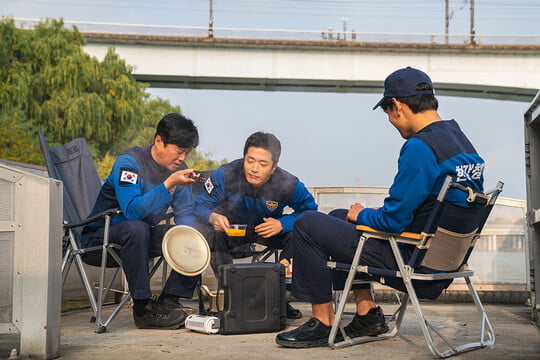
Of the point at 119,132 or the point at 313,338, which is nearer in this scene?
the point at 313,338

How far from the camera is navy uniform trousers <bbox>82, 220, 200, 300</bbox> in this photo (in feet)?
14.2

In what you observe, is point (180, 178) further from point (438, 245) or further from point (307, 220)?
point (438, 245)

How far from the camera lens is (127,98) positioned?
80.3 ft

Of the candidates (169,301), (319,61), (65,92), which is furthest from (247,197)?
(319,61)

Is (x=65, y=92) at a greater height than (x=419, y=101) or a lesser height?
greater

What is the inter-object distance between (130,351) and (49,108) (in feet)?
66.3

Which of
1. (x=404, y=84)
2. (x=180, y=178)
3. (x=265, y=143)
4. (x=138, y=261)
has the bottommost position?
(x=138, y=261)

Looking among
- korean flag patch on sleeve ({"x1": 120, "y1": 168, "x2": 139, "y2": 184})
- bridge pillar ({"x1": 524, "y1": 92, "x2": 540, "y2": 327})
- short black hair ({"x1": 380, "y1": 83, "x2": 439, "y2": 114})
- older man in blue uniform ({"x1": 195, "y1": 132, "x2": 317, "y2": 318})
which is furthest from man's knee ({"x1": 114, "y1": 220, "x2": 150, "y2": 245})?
bridge pillar ({"x1": 524, "y1": 92, "x2": 540, "y2": 327})

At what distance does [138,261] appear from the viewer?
171 inches

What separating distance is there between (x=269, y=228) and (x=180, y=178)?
65 centimetres

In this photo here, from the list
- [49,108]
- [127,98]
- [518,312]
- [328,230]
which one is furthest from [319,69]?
[328,230]

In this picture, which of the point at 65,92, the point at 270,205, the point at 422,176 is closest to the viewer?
the point at 422,176

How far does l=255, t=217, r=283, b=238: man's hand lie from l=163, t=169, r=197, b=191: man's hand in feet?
1.79

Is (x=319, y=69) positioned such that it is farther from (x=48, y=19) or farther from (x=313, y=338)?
(x=313, y=338)
